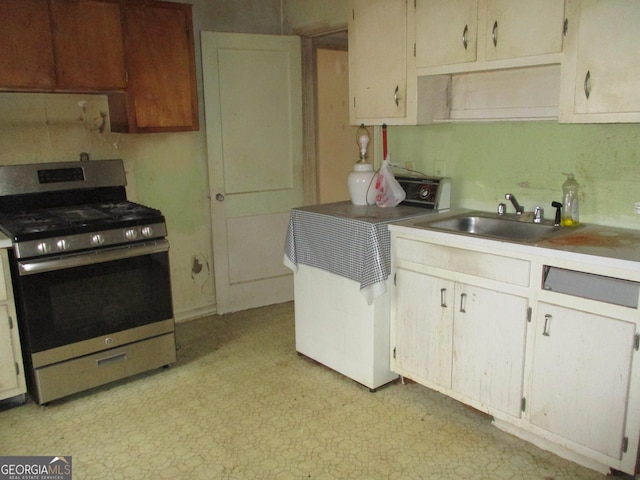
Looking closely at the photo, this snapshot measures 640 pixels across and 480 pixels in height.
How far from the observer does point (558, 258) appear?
2.03 metres

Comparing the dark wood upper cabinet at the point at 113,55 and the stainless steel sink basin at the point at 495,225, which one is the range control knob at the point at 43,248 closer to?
the dark wood upper cabinet at the point at 113,55

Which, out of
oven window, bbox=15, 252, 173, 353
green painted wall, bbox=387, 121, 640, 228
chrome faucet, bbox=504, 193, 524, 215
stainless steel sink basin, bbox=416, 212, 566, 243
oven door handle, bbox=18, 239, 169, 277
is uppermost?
green painted wall, bbox=387, 121, 640, 228

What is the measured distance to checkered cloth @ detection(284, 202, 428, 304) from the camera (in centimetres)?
259

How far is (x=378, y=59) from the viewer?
2.95 m

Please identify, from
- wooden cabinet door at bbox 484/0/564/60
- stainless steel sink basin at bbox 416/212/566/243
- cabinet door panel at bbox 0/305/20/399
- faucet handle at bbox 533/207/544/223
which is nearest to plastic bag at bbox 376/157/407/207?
stainless steel sink basin at bbox 416/212/566/243

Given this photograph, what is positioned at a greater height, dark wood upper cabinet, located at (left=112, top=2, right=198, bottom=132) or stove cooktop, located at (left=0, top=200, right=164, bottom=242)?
dark wood upper cabinet, located at (left=112, top=2, right=198, bottom=132)

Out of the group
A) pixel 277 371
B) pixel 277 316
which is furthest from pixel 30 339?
pixel 277 316

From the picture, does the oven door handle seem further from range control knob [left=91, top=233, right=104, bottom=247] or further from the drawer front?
the drawer front

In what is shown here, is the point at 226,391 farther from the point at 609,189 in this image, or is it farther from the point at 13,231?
the point at 609,189

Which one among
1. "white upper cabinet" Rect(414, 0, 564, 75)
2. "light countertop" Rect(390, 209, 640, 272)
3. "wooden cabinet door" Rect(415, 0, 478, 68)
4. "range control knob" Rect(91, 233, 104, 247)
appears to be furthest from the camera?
"range control knob" Rect(91, 233, 104, 247)

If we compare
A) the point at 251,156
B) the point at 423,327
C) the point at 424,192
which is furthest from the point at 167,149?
the point at 423,327

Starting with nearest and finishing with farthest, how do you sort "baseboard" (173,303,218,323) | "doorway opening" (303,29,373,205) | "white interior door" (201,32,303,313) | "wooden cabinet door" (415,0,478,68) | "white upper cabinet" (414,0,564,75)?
"white upper cabinet" (414,0,564,75), "wooden cabinet door" (415,0,478,68), "white interior door" (201,32,303,313), "baseboard" (173,303,218,323), "doorway opening" (303,29,373,205)

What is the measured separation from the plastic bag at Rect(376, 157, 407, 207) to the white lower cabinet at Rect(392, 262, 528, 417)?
0.55 metres

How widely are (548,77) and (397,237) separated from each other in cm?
102
